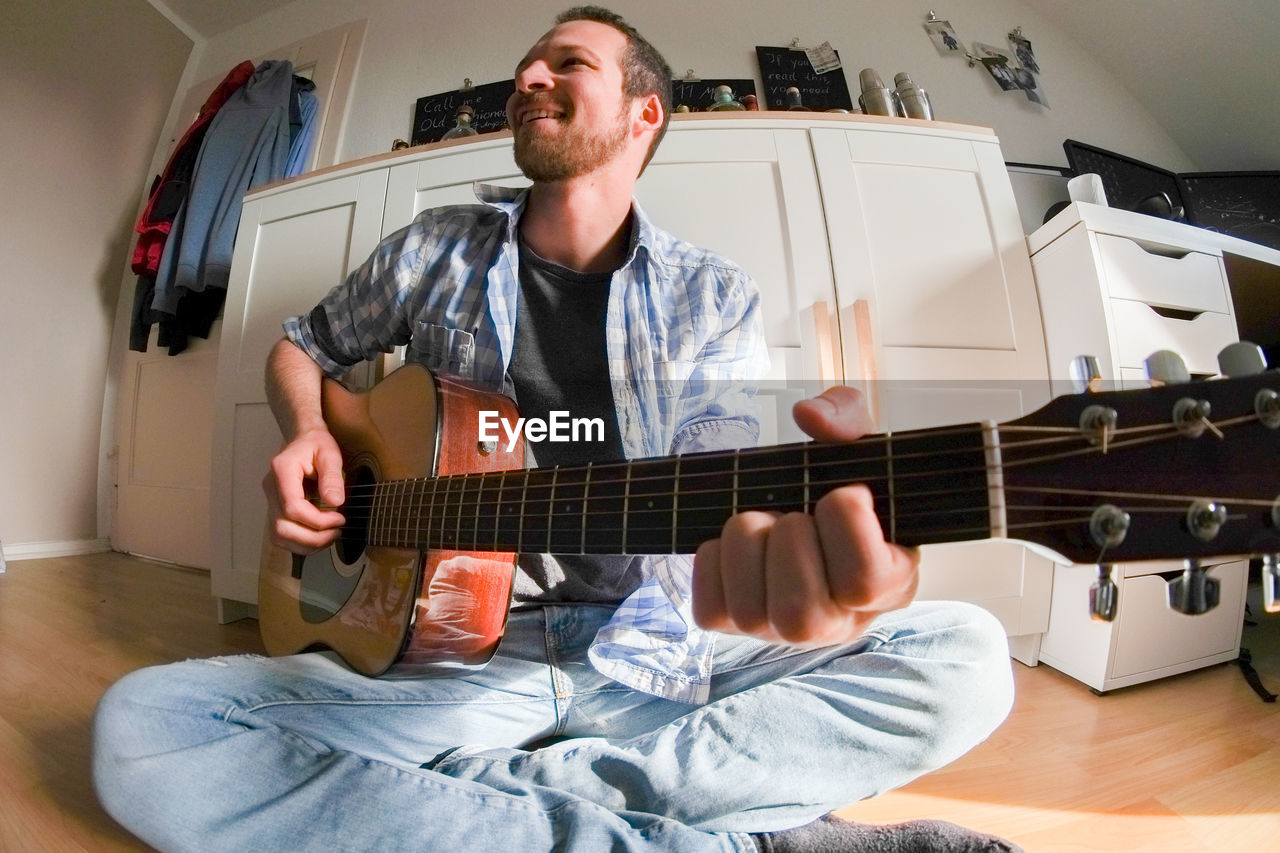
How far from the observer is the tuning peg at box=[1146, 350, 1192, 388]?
20cm

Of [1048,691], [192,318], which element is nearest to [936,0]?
[1048,691]

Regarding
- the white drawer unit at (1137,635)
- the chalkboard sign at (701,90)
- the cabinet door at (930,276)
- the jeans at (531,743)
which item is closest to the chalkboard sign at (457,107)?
the chalkboard sign at (701,90)

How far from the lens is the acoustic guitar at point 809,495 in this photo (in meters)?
0.19

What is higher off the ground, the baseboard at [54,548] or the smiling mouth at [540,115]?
the smiling mouth at [540,115]

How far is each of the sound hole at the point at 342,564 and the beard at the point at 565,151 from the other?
20.2 inches

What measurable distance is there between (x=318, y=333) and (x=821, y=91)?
117 centimetres

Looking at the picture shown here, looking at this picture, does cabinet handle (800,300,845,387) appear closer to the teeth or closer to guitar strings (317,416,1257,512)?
the teeth

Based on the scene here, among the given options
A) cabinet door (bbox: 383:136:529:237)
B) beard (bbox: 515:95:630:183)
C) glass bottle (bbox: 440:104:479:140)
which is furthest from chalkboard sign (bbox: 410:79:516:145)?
beard (bbox: 515:95:630:183)

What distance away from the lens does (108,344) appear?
122cm

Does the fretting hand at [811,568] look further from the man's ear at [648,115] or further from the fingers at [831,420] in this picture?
the man's ear at [648,115]

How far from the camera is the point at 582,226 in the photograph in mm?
722

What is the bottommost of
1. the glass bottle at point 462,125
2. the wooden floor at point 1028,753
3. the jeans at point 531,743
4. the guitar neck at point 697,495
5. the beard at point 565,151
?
the wooden floor at point 1028,753

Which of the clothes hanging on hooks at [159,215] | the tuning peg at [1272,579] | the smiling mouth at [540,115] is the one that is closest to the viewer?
the tuning peg at [1272,579]

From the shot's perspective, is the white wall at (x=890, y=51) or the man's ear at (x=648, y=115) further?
the white wall at (x=890, y=51)
